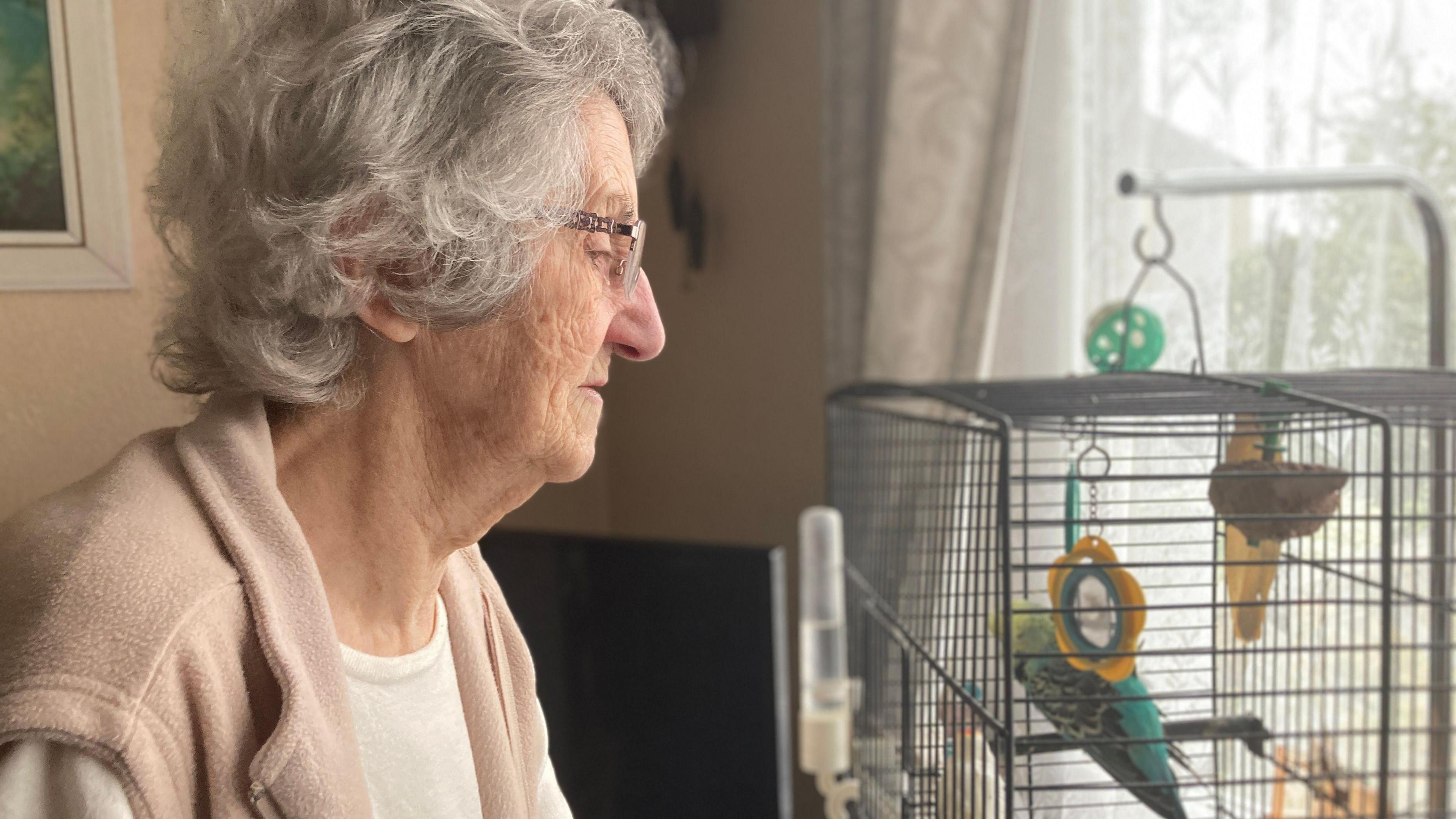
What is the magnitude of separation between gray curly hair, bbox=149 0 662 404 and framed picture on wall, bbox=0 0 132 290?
0.66 ft

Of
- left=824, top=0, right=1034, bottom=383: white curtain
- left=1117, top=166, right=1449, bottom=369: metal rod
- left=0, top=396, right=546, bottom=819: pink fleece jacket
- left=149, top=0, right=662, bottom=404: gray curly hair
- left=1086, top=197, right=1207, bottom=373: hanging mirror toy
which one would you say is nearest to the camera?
left=0, top=396, right=546, bottom=819: pink fleece jacket

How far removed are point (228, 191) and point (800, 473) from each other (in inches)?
62.5

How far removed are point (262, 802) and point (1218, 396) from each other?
2.89 feet

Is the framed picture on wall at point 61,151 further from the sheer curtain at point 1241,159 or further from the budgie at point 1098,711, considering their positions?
the sheer curtain at point 1241,159

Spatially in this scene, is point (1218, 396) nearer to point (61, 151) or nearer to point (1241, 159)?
point (1241, 159)

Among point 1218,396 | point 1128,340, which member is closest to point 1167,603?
point 1218,396

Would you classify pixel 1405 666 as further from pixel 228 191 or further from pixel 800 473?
pixel 228 191

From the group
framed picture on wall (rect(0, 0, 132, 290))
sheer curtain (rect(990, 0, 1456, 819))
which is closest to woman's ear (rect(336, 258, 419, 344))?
framed picture on wall (rect(0, 0, 132, 290))

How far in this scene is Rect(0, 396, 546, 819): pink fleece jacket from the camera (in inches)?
24.5

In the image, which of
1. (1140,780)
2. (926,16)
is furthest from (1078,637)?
(926,16)

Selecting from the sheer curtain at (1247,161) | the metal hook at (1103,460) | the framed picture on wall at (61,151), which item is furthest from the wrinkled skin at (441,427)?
the sheer curtain at (1247,161)

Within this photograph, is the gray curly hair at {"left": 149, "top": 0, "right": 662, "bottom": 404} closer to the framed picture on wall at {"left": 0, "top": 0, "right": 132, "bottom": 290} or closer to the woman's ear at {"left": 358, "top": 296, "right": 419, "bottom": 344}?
the woman's ear at {"left": 358, "top": 296, "right": 419, "bottom": 344}

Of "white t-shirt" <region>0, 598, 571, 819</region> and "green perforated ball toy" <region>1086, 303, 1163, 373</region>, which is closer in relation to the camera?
"white t-shirt" <region>0, 598, 571, 819</region>

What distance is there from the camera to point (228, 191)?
0.76 metres
